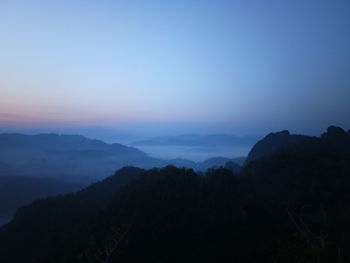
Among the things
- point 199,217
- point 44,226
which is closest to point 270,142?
point 44,226

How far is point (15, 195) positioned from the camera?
10394 centimetres

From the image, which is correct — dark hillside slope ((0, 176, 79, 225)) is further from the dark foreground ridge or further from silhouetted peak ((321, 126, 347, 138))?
silhouetted peak ((321, 126, 347, 138))

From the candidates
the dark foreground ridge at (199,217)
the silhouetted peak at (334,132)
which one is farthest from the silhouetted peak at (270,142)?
the dark foreground ridge at (199,217)

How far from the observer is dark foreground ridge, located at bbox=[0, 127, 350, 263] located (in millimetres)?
27761

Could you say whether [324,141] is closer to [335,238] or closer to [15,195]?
[335,238]

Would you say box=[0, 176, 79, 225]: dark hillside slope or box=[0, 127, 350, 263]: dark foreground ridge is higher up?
box=[0, 127, 350, 263]: dark foreground ridge

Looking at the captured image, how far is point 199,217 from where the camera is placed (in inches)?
1332

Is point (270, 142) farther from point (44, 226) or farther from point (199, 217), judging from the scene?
point (199, 217)

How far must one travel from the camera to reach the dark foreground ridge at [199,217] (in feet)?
91.1

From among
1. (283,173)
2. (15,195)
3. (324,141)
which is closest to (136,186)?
(283,173)

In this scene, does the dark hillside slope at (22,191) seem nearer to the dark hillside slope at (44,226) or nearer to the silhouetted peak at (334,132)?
the dark hillside slope at (44,226)

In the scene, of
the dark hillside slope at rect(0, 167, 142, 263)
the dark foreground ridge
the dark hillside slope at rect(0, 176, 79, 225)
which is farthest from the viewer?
the dark hillside slope at rect(0, 176, 79, 225)

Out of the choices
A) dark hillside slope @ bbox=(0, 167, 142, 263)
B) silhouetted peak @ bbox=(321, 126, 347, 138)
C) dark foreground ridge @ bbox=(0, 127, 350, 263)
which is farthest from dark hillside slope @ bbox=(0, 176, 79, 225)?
silhouetted peak @ bbox=(321, 126, 347, 138)

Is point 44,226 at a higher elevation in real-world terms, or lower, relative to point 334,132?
lower
